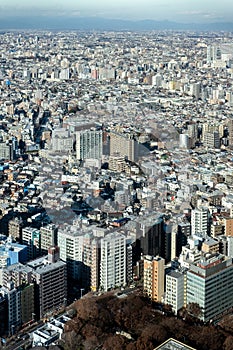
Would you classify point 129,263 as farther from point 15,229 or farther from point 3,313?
point 15,229

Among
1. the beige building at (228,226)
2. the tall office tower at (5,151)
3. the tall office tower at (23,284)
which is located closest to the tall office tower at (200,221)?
the beige building at (228,226)

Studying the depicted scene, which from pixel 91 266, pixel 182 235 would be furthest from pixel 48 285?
pixel 182 235

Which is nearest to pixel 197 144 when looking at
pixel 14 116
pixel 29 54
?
pixel 14 116

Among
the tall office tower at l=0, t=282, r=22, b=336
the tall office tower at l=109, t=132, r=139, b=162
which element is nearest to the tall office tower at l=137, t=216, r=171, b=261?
the tall office tower at l=0, t=282, r=22, b=336

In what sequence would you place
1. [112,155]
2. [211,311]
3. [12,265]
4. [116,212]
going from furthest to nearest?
[112,155]
[116,212]
[12,265]
[211,311]

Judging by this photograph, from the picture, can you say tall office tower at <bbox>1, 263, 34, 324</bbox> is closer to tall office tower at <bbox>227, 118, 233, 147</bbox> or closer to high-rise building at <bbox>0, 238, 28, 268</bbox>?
high-rise building at <bbox>0, 238, 28, 268</bbox>

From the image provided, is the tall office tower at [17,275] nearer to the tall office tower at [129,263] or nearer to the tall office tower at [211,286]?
the tall office tower at [129,263]

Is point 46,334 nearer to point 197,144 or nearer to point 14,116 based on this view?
point 197,144
